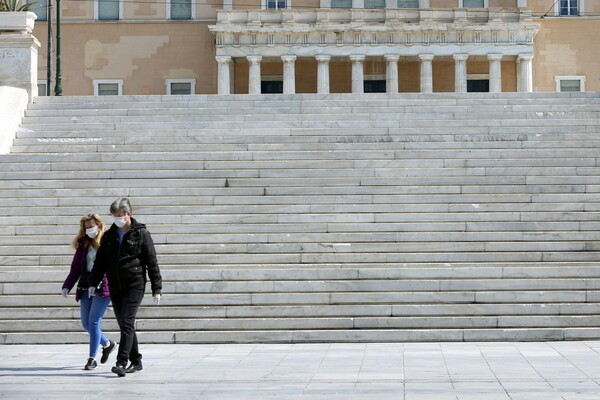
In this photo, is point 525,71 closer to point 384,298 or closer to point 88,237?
point 384,298

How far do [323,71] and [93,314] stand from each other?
3544cm

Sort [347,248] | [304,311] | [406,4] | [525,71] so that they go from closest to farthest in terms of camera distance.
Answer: [304,311] < [347,248] < [525,71] < [406,4]

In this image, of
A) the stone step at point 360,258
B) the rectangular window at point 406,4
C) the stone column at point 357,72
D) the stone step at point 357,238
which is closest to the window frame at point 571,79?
the rectangular window at point 406,4

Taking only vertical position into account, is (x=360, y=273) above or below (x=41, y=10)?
below

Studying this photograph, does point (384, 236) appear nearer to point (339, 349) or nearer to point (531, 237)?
point (531, 237)

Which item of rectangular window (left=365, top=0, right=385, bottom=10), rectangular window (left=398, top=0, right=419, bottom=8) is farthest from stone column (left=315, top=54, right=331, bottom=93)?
rectangular window (left=398, top=0, right=419, bottom=8)

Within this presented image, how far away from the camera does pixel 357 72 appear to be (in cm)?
4734

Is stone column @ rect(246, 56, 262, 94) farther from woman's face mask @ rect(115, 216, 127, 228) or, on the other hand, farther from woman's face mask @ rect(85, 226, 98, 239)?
woman's face mask @ rect(115, 216, 127, 228)

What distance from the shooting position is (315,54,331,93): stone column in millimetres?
47250

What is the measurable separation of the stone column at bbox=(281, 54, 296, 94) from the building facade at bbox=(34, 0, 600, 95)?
0.16 ft

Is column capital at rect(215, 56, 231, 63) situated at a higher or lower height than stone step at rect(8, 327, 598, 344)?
higher

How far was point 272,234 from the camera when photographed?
57.1ft

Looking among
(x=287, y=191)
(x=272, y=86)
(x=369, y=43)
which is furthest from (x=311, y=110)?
(x=272, y=86)

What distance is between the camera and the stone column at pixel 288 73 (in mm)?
47344
